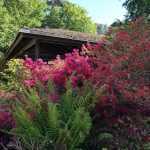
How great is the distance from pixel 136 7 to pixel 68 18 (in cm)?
3718

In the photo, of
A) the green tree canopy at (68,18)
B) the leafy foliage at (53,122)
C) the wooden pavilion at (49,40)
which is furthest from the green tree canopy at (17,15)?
the leafy foliage at (53,122)

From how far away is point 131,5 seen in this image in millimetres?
21188

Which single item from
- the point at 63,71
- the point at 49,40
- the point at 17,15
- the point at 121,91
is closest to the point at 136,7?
the point at 49,40

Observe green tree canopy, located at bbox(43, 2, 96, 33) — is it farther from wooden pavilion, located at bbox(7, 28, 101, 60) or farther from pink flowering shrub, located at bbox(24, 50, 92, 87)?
pink flowering shrub, located at bbox(24, 50, 92, 87)

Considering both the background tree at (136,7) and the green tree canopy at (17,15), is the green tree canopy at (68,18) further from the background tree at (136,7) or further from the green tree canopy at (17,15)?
the background tree at (136,7)

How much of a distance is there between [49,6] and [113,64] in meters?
50.0

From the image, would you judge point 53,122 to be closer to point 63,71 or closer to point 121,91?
point 121,91

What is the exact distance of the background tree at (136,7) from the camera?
19.6m

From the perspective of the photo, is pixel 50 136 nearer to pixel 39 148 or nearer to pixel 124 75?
pixel 39 148

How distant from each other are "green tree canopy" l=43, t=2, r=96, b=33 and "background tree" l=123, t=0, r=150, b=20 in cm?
3470

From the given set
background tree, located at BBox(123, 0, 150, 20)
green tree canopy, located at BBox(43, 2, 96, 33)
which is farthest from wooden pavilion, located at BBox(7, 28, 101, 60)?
green tree canopy, located at BBox(43, 2, 96, 33)

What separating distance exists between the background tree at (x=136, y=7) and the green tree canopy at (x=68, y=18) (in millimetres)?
34702

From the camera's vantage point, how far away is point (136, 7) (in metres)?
20.9

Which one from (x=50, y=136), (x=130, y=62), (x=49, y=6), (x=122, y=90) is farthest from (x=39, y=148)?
(x=49, y=6)
